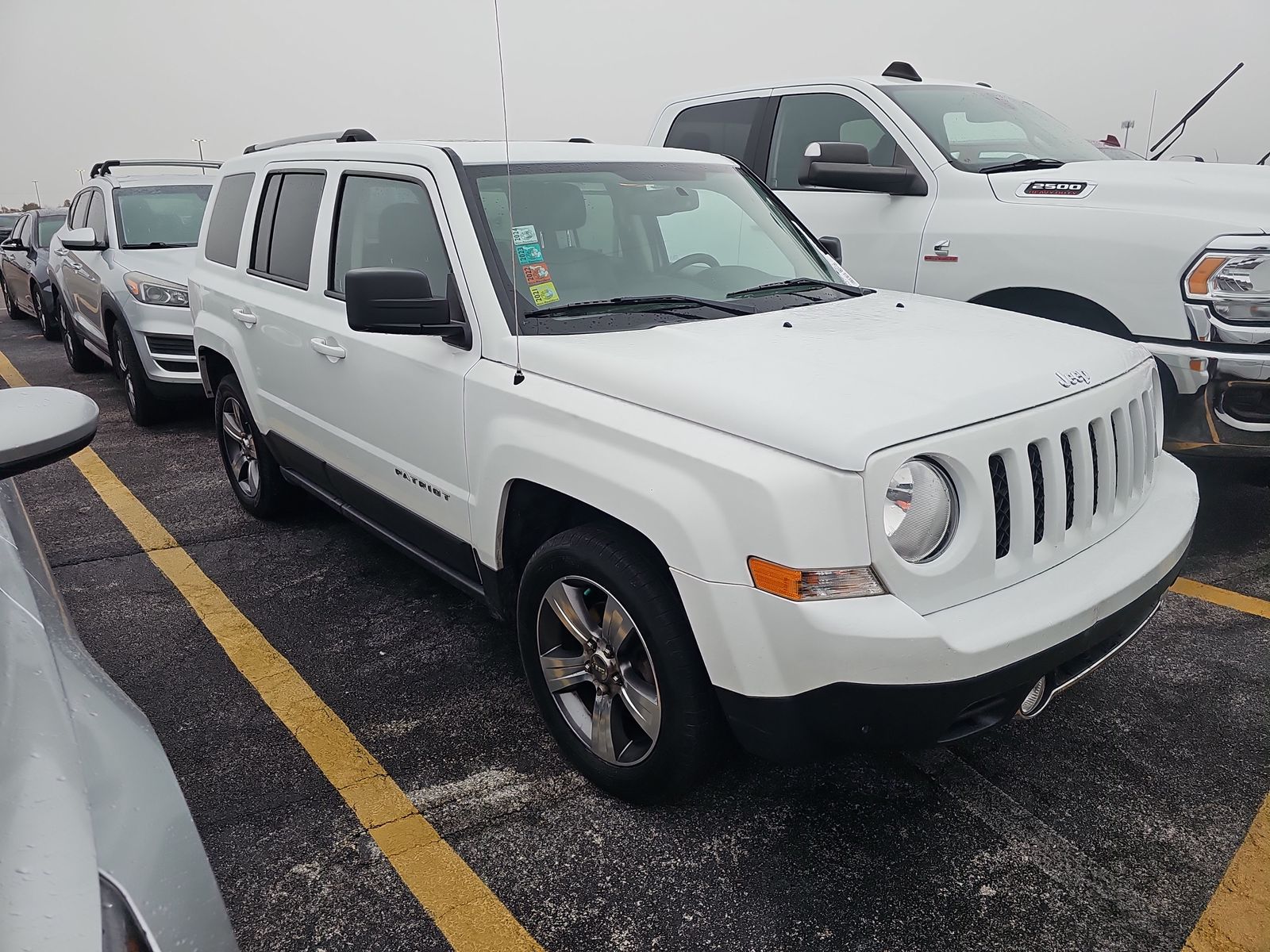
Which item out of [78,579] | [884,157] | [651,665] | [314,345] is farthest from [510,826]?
[884,157]

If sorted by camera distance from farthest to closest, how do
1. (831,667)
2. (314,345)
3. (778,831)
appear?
1. (314,345)
2. (778,831)
3. (831,667)

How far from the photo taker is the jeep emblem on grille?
96.5 inches

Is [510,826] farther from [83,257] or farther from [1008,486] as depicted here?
[83,257]

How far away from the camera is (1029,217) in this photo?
14.5 ft

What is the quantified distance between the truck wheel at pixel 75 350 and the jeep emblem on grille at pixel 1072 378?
Result: 9298 millimetres

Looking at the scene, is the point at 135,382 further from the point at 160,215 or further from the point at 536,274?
the point at 536,274

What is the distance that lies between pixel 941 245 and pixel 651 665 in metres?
3.29

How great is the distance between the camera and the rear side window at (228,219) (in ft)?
15.2

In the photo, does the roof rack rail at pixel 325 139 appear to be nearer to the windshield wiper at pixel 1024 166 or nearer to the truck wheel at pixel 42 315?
the windshield wiper at pixel 1024 166

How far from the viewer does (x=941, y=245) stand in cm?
476

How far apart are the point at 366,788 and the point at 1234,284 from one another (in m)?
3.82

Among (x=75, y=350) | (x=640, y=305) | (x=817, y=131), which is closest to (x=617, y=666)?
(x=640, y=305)

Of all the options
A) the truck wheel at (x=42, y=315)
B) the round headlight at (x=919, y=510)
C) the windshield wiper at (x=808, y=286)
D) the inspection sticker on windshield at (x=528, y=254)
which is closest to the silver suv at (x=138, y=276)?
the truck wheel at (x=42, y=315)

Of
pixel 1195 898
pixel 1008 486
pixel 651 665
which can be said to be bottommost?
pixel 1195 898
